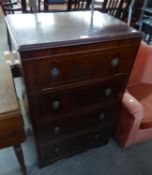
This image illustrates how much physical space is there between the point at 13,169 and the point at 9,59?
3.03 ft

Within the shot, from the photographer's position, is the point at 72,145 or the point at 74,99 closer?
the point at 74,99

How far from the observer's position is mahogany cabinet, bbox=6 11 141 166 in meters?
0.79

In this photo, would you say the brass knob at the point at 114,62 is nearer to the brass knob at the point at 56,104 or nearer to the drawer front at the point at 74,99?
the drawer front at the point at 74,99

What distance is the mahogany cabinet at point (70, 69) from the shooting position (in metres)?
0.79

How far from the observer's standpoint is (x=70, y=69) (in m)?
0.88

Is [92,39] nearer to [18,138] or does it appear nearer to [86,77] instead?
[86,77]

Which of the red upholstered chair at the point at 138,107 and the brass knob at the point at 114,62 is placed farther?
the red upholstered chair at the point at 138,107

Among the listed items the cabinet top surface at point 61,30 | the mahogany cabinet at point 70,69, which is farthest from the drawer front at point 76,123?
the cabinet top surface at point 61,30

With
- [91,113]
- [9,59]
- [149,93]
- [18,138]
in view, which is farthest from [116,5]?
[18,138]

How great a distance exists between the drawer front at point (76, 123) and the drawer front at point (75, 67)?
0.30 meters

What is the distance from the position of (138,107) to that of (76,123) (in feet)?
1.53

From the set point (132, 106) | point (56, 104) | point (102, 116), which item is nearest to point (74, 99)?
point (56, 104)

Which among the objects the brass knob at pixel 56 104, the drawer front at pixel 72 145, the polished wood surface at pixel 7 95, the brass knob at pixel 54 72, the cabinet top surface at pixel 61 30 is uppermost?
the cabinet top surface at pixel 61 30

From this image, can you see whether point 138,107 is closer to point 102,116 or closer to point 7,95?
point 102,116
